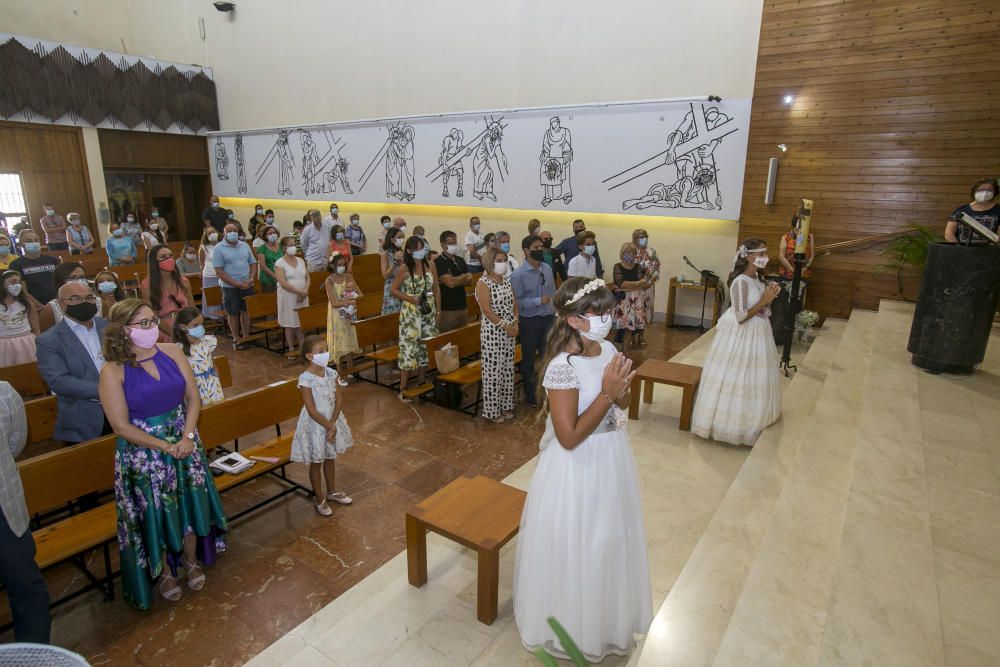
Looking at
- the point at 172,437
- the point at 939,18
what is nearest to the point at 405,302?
the point at 172,437

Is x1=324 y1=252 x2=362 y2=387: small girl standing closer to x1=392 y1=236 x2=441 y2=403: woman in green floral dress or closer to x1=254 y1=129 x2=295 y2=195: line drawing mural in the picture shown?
x1=392 y1=236 x2=441 y2=403: woman in green floral dress

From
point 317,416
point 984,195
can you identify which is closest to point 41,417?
point 317,416

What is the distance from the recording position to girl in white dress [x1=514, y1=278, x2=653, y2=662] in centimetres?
229

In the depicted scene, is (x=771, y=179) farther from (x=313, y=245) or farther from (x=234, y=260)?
(x=313, y=245)

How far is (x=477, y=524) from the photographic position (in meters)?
2.93

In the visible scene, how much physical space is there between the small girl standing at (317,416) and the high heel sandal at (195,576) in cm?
87

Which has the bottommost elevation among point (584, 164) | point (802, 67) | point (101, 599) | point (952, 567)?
point (101, 599)

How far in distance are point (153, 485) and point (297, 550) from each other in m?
1.06

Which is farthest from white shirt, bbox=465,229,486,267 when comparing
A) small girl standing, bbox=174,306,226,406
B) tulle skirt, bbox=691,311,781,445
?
small girl standing, bbox=174,306,226,406

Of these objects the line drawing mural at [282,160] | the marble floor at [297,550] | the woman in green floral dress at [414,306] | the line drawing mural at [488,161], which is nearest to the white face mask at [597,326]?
the marble floor at [297,550]

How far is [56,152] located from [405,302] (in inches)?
481

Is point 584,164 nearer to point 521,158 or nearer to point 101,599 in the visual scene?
point 521,158

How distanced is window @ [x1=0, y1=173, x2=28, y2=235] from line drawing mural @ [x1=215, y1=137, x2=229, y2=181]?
448 centimetres

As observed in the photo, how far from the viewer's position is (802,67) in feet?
25.9
